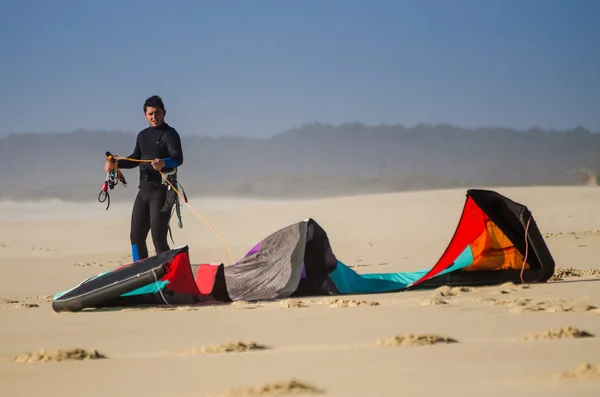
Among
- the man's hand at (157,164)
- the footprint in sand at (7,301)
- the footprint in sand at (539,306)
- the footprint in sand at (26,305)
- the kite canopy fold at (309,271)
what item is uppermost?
the man's hand at (157,164)

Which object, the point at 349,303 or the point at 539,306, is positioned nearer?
the point at 539,306

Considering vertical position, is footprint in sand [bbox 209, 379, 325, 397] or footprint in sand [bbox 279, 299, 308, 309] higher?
footprint in sand [bbox 279, 299, 308, 309]

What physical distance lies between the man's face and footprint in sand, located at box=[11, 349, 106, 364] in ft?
13.0

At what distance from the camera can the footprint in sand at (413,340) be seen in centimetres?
518

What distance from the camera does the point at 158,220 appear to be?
8.56 m

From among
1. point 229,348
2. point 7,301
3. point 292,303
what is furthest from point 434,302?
point 7,301

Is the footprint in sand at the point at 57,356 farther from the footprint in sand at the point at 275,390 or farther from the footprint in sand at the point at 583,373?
the footprint in sand at the point at 583,373

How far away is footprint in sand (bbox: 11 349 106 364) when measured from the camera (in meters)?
5.11

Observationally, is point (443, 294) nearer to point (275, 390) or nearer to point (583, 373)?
point (583, 373)

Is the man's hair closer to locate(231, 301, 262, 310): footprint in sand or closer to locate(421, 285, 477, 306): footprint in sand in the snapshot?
locate(231, 301, 262, 310): footprint in sand

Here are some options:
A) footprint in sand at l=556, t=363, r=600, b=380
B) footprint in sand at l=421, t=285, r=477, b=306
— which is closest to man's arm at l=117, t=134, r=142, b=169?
footprint in sand at l=421, t=285, r=477, b=306

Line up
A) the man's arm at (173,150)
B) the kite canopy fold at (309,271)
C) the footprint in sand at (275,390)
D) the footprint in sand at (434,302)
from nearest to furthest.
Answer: the footprint in sand at (275,390), the footprint in sand at (434,302), the kite canopy fold at (309,271), the man's arm at (173,150)

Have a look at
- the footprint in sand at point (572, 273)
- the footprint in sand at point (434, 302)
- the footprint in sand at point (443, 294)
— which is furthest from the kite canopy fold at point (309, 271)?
the footprint in sand at point (434, 302)

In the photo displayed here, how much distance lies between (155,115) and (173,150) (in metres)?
0.40
